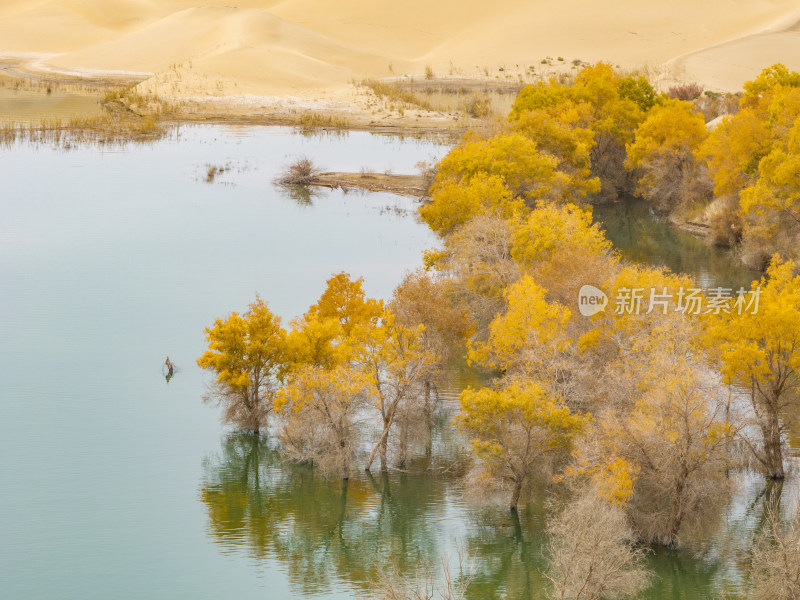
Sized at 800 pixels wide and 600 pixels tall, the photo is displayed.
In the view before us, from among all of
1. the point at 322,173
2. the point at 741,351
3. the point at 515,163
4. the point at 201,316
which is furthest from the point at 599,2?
the point at 741,351

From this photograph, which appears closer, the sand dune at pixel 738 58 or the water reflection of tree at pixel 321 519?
the water reflection of tree at pixel 321 519

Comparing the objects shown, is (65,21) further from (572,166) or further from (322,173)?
(572,166)

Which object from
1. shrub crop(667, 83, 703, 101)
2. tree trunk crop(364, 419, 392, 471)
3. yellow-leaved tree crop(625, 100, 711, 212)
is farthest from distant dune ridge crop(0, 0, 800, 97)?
tree trunk crop(364, 419, 392, 471)

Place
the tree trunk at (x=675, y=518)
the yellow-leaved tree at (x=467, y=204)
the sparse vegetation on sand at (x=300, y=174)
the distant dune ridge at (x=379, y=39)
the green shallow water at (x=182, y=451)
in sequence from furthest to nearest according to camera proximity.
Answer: the distant dune ridge at (x=379, y=39)
the sparse vegetation on sand at (x=300, y=174)
the yellow-leaved tree at (x=467, y=204)
the green shallow water at (x=182, y=451)
the tree trunk at (x=675, y=518)

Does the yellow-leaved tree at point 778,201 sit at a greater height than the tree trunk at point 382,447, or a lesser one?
greater

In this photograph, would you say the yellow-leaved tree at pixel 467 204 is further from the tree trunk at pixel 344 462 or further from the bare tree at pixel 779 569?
the bare tree at pixel 779 569

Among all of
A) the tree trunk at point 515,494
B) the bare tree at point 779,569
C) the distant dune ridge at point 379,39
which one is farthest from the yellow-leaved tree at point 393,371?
the distant dune ridge at point 379,39

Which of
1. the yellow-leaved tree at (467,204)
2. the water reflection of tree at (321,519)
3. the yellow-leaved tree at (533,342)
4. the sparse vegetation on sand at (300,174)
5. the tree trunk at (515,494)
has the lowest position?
the water reflection of tree at (321,519)
